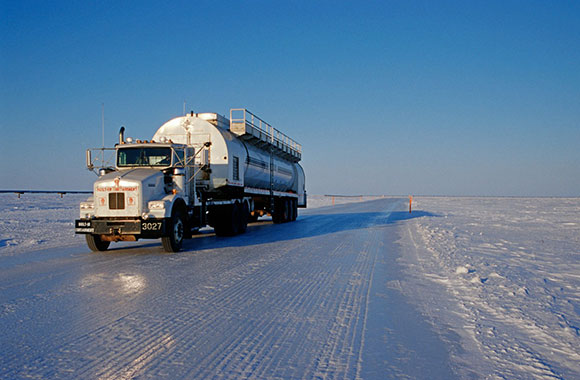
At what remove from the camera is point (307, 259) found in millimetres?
9398

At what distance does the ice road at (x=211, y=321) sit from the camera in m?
3.67

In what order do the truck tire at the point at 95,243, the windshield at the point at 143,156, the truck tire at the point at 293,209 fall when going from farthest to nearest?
the truck tire at the point at 293,209, the windshield at the point at 143,156, the truck tire at the point at 95,243

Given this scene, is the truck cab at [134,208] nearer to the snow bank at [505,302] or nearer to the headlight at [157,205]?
the headlight at [157,205]

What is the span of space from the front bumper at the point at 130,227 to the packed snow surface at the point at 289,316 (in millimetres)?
580

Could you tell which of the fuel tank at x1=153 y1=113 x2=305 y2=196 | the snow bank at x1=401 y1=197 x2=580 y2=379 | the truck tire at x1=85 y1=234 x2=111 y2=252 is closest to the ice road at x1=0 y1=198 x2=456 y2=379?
the snow bank at x1=401 y1=197 x2=580 y2=379

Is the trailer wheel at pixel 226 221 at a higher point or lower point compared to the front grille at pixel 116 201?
lower

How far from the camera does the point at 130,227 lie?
9.98m

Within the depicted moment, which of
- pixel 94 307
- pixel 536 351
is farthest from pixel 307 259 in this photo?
pixel 536 351

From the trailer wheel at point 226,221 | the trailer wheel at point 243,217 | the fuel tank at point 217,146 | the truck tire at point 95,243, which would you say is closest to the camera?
the truck tire at point 95,243

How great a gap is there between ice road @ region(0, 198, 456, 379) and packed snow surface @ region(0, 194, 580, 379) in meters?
0.02

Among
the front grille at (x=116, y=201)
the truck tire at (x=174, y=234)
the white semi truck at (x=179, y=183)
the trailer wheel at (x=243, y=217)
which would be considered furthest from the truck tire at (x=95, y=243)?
the trailer wheel at (x=243, y=217)

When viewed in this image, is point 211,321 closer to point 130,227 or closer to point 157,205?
point 157,205

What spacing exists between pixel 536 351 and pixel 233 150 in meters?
11.7

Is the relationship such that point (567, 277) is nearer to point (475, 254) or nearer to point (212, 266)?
point (475, 254)
